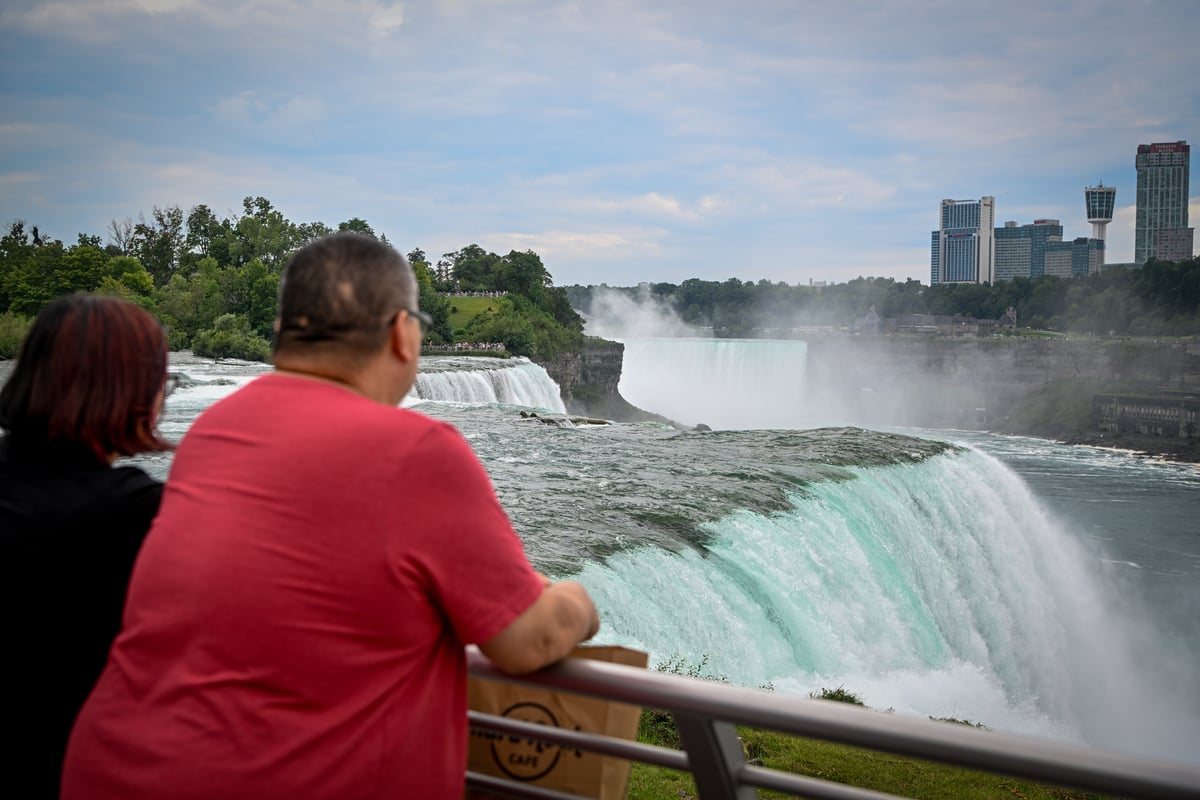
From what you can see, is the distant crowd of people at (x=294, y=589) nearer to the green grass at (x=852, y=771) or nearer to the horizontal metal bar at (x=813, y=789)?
the horizontal metal bar at (x=813, y=789)

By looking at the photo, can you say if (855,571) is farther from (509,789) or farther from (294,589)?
(294,589)

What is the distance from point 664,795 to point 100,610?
16.9 ft

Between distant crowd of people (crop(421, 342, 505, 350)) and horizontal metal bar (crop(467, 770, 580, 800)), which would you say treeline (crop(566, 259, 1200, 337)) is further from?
horizontal metal bar (crop(467, 770, 580, 800))

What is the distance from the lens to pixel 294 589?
149cm

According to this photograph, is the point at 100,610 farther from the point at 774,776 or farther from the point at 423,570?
the point at 774,776

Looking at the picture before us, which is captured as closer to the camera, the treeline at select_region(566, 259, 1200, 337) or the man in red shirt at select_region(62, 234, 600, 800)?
the man in red shirt at select_region(62, 234, 600, 800)

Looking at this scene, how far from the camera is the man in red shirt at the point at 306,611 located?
1.48m

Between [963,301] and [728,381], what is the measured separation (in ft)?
155

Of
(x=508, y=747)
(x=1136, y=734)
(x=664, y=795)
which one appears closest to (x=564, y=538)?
(x=664, y=795)

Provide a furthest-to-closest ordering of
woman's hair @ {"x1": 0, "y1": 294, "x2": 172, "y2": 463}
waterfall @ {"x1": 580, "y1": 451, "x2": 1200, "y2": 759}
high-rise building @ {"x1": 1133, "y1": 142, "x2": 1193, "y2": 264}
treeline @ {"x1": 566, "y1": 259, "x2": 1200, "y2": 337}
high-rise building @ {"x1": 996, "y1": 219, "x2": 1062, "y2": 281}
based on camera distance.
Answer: high-rise building @ {"x1": 996, "y1": 219, "x2": 1062, "y2": 281}, high-rise building @ {"x1": 1133, "y1": 142, "x2": 1193, "y2": 264}, treeline @ {"x1": 566, "y1": 259, "x2": 1200, "y2": 337}, waterfall @ {"x1": 580, "y1": 451, "x2": 1200, "y2": 759}, woman's hair @ {"x1": 0, "y1": 294, "x2": 172, "y2": 463}

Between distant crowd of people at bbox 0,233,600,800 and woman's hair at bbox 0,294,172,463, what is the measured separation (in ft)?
0.11

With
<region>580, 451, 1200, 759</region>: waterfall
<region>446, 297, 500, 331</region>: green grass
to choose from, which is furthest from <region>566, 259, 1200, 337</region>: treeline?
<region>580, 451, 1200, 759</region>: waterfall

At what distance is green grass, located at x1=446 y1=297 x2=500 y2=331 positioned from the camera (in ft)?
198

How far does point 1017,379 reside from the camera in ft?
216
